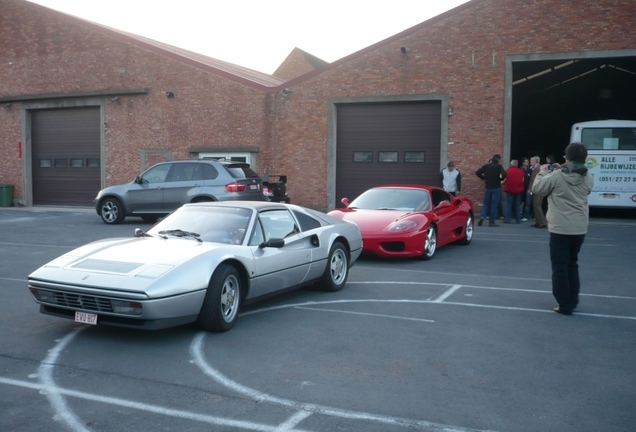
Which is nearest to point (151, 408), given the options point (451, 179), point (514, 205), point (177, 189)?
point (177, 189)

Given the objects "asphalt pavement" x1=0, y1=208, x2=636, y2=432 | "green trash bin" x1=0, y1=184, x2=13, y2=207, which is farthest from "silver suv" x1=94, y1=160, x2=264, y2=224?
"green trash bin" x1=0, y1=184, x2=13, y2=207

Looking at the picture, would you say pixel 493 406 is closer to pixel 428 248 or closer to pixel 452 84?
pixel 428 248

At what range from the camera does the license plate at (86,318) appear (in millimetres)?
5902

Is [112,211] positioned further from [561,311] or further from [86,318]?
[561,311]

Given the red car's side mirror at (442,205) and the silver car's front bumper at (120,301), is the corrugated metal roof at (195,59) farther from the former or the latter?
the silver car's front bumper at (120,301)

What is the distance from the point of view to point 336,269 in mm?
8781

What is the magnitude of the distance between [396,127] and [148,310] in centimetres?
1757

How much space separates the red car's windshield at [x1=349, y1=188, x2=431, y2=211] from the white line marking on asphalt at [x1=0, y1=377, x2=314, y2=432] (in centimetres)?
815

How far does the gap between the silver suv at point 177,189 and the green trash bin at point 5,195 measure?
1121 cm

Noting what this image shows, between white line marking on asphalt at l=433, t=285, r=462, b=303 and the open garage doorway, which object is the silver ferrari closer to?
white line marking on asphalt at l=433, t=285, r=462, b=303

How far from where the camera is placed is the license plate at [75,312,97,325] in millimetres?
5902

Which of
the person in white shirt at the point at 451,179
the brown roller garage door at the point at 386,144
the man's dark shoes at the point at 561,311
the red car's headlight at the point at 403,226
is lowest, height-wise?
the man's dark shoes at the point at 561,311

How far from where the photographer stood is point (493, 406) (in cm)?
459

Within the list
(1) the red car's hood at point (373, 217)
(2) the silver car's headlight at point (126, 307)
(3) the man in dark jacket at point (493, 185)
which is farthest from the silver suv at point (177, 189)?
(2) the silver car's headlight at point (126, 307)
